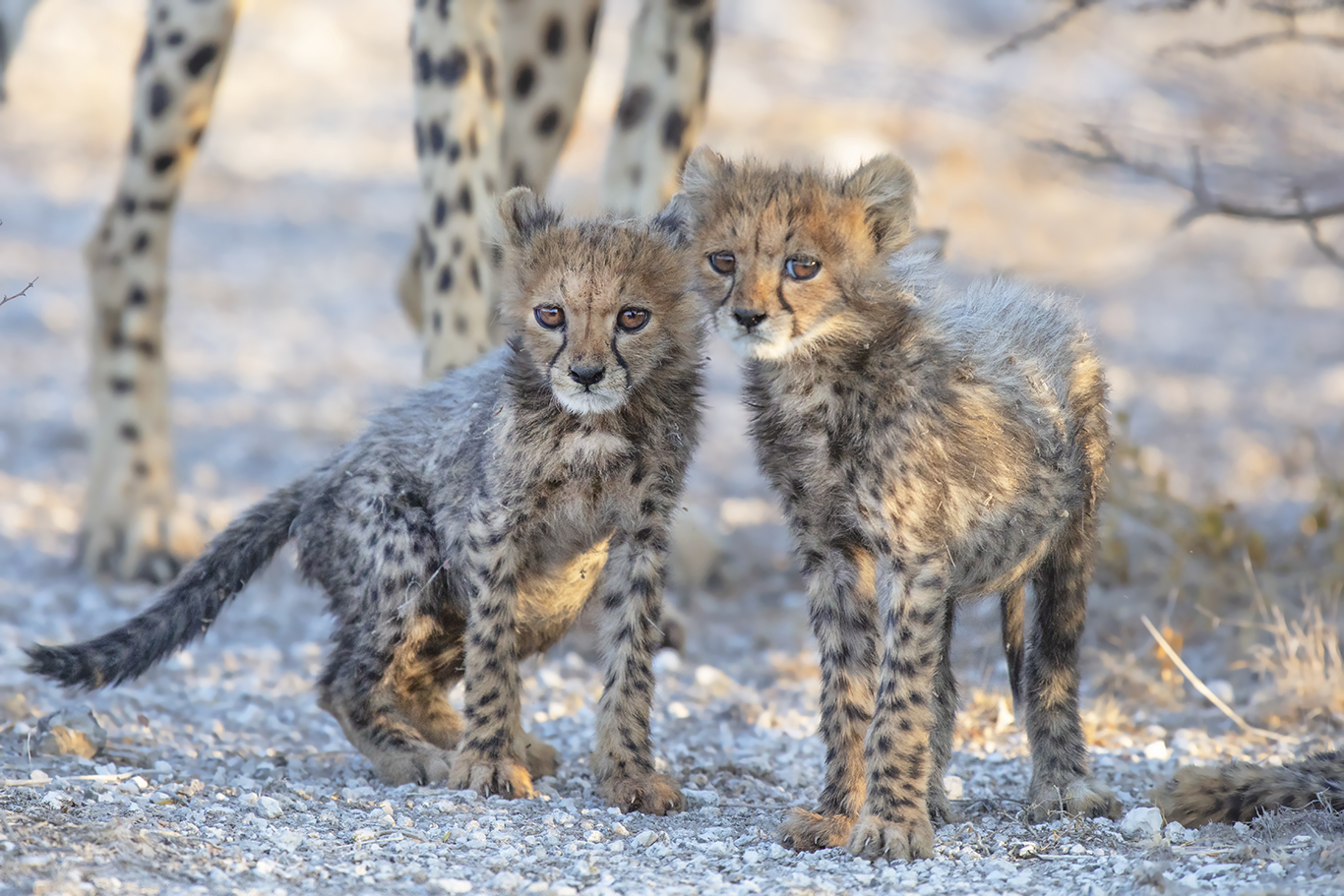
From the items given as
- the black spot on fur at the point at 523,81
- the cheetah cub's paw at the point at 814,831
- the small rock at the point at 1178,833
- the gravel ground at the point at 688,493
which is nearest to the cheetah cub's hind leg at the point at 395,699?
the gravel ground at the point at 688,493

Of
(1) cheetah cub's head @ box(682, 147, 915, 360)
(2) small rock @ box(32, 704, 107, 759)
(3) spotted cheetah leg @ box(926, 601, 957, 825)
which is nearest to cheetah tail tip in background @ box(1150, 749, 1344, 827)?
(3) spotted cheetah leg @ box(926, 601, 957, 825)

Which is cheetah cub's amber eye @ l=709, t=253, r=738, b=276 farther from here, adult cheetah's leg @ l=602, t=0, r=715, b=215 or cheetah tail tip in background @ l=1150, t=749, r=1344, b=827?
adult cheetah's leg @ l=602, t=0, r=715, b=215

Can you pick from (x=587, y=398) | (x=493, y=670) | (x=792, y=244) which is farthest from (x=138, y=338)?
(x=792, y=244)

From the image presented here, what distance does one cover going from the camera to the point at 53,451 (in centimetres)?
770

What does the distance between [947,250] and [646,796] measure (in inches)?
195

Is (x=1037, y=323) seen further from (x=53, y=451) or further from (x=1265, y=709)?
(x=53, y=451)

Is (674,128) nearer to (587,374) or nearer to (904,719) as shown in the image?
(587,374)

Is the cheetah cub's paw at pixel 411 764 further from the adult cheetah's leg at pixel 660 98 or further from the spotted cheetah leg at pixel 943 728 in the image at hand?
the adult cheetah's leg at pixel 660 98

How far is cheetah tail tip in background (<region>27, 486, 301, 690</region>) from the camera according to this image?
373 cm

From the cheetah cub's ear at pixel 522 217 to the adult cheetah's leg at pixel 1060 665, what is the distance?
4.71 ft

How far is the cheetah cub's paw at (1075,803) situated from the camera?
3.48 m

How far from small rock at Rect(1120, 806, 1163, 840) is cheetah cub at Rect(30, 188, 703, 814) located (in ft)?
3.27

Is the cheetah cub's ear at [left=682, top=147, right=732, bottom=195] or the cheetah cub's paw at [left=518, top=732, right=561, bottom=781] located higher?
the cheetah cub's ear at [left=682, top=147, right=732, bottom=195]

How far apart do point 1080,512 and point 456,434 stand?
1578 mm
